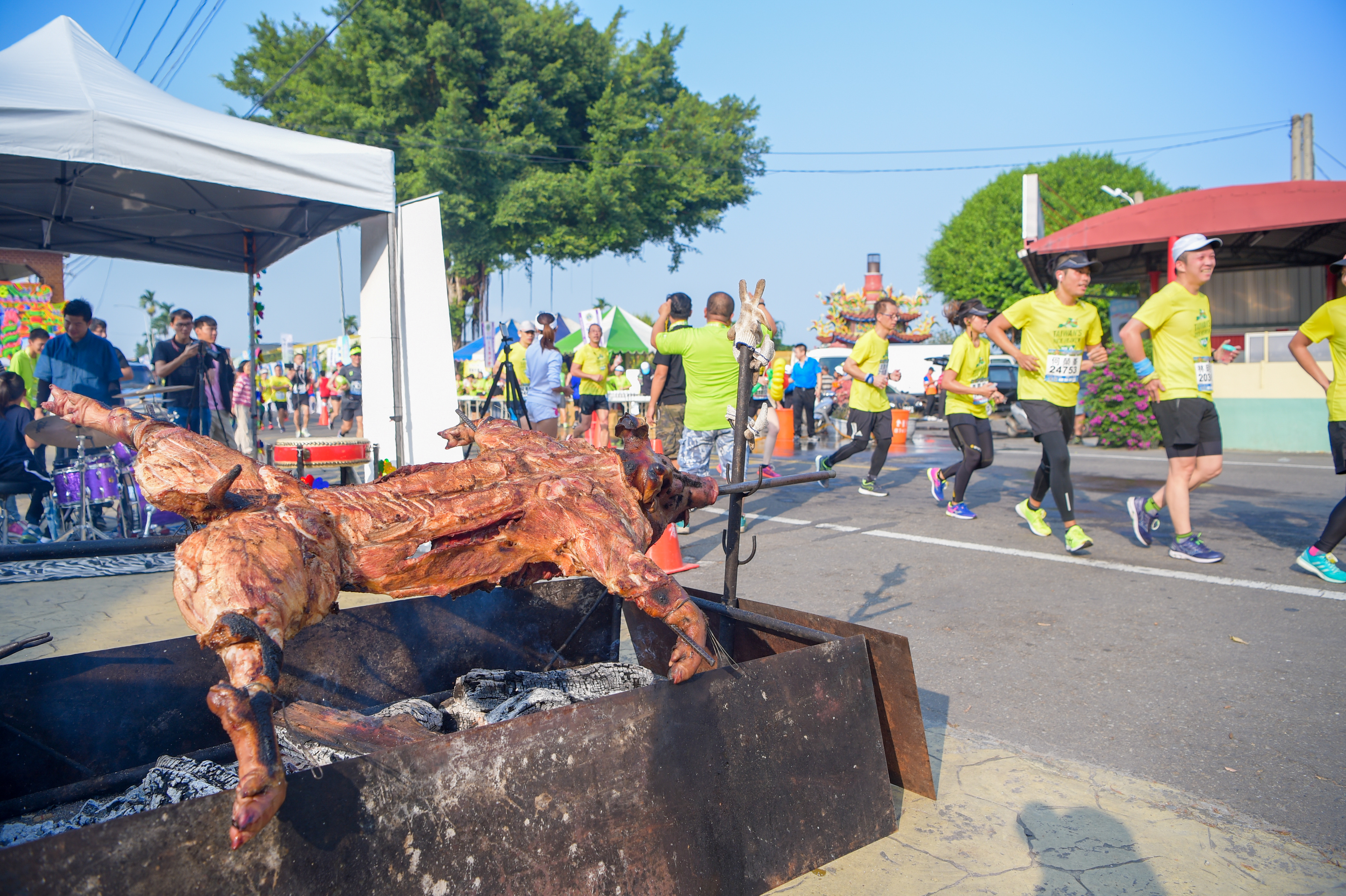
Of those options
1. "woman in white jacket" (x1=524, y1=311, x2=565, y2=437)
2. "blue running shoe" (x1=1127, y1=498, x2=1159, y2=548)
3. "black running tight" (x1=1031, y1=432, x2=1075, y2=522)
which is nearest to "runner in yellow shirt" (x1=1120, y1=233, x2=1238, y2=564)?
"blue running shoe" (x1=1127, y1=498, x2=1159, y2=548)

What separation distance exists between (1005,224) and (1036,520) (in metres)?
32.3

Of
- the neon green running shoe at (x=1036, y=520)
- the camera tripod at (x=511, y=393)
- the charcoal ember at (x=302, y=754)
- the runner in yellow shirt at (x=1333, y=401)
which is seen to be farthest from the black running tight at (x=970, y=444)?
the charcoal ember at (x=302, y=754)

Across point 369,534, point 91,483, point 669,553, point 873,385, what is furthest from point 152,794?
point 873,385

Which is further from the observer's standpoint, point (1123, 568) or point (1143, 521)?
point (1143, 521)

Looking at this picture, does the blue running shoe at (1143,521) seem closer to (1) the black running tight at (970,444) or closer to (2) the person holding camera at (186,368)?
(1) the black running tight at (970,444)

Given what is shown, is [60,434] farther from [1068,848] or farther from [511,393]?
[1068,848]

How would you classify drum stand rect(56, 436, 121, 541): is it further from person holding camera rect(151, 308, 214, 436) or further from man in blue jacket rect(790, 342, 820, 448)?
man in blue jacket rect(790, 342, 820, 448)

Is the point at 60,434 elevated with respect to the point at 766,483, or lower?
elevated

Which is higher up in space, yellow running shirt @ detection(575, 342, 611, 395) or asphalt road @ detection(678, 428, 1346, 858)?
yellow running shirt @ detection(575, 342, 611, 395)

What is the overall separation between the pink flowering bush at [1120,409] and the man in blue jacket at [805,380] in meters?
4.98

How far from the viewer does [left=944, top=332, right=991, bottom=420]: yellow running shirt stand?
23.9 ft

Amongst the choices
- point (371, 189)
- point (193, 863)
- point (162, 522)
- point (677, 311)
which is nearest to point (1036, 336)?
point (677, 311)

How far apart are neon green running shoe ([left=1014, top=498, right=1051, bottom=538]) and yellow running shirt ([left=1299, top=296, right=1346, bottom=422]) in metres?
2.05

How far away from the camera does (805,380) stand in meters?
16.2
